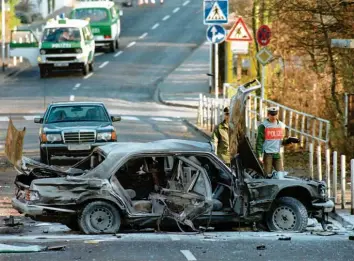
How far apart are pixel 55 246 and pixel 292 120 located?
15917mm

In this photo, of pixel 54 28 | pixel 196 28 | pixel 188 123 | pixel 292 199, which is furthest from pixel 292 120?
pixel 196 28

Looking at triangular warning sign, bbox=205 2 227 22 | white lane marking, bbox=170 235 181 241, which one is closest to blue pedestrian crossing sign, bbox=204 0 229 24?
triangular warning sign, bbox=205 2 227 22

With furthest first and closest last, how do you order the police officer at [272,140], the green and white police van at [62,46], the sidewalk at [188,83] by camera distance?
the green and white police van at [62,46]
the sidewalk at [188,83]
the police officer at [272,140]

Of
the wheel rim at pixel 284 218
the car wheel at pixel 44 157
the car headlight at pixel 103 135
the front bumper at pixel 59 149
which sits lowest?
the wheel rim at pixel 284 218

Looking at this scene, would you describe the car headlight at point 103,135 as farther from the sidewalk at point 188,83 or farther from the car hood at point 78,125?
the sidewalk at point 188,83

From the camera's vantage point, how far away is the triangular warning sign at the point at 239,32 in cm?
3347

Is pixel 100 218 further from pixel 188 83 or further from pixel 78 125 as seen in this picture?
pixel 188 83

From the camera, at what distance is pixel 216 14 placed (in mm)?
34594

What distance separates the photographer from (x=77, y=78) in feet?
169

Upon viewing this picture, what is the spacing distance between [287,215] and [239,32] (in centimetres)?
1634

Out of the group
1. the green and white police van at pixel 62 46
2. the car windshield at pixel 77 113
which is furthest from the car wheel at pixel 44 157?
the green and white police van at pixel 62 46

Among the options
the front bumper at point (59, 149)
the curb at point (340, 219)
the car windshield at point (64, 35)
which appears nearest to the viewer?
the curb at point (340, 219)

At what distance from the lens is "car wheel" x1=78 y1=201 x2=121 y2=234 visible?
17094mm

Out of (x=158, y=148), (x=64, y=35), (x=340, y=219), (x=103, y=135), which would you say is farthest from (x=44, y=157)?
(x=64, y=35)
